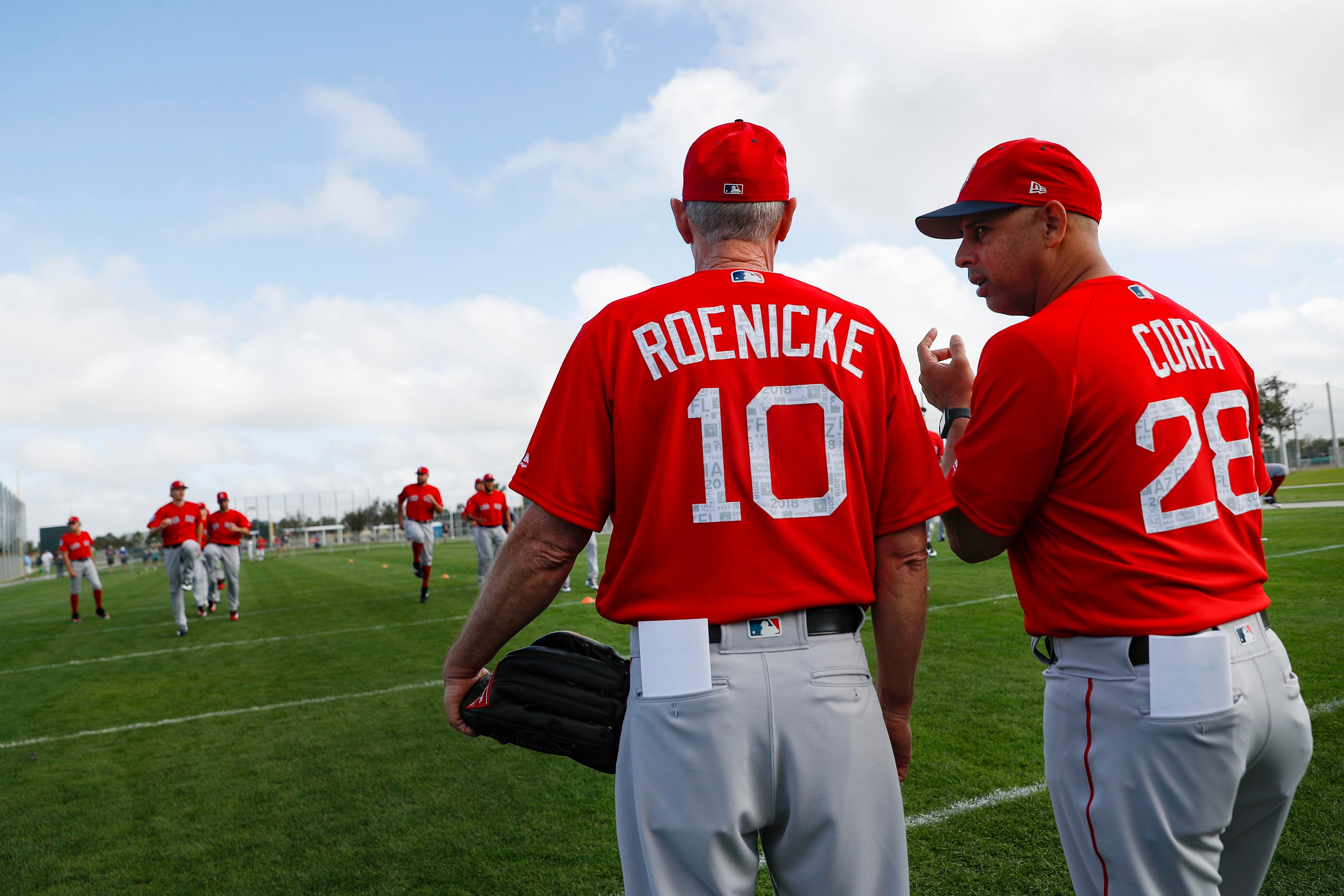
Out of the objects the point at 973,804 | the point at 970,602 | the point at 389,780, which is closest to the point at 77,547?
the point at 389,780

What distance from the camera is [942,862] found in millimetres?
3635

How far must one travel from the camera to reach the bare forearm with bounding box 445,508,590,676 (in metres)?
1.85

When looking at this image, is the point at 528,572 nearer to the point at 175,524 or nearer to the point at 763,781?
the point at 763,781

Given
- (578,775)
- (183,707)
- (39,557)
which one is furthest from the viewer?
(39,557)

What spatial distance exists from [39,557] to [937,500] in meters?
103

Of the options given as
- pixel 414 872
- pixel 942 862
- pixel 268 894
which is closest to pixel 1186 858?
pixel 942 862

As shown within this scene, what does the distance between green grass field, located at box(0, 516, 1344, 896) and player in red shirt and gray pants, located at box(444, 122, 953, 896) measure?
214 cm

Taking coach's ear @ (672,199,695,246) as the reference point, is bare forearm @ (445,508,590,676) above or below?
below

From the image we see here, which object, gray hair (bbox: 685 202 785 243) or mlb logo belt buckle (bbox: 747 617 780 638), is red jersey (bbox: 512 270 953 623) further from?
gray hair (bbox: 685 202 785 243)

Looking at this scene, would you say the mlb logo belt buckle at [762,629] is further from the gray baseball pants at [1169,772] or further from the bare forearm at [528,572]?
the gray baseball pants at [1169,772]

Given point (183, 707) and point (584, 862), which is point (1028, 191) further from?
point (183, 707)

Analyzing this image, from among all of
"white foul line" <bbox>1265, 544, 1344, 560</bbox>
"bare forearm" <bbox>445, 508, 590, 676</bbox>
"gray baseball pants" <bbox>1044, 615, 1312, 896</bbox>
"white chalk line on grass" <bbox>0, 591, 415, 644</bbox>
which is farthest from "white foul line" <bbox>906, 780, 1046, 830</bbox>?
"white chalk line on grass" <bbox>0, 591, 415, 644</bbox>

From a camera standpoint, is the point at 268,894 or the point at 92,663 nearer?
the point at 268,894

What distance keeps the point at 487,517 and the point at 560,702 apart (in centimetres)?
1478
